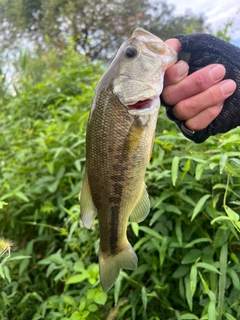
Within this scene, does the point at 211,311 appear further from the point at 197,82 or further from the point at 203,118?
the point at 197,82

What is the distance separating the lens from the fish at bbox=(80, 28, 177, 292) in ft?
3.91

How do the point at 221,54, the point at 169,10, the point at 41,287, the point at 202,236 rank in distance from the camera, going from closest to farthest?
the point at 221,54 → the point at 202,236 → the point at 41,287 → the point at 169,10

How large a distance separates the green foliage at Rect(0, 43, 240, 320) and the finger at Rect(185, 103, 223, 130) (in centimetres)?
28

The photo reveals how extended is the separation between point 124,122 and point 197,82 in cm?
33

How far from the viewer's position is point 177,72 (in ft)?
4.27

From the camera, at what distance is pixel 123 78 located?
1224mm

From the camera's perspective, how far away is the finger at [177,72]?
4.27 feet

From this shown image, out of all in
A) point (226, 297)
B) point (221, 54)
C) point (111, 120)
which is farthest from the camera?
point (226, 297)

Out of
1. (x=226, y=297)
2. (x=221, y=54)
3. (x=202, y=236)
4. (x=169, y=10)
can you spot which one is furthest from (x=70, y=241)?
(x=169, y=10)

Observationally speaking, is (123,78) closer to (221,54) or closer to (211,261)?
(221,54)

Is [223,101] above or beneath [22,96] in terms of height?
above

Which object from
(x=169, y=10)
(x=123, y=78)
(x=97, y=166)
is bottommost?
(x=169, y=10)

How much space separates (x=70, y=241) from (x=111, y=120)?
1.09 metres

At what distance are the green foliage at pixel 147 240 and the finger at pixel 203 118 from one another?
278 millimetres
